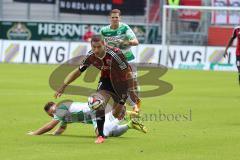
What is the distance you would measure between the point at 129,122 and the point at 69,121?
1088mm

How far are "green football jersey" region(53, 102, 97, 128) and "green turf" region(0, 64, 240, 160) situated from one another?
0.30 m

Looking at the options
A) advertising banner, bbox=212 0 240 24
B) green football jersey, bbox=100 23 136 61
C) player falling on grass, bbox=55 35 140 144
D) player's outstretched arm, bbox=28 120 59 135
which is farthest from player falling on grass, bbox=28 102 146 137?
advertising banner, bbox=212 0 240 24

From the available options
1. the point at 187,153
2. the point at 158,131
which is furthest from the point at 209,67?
the point at 187,153

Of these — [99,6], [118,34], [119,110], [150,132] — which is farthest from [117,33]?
[99,6]

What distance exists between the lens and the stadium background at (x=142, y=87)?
12.3 m

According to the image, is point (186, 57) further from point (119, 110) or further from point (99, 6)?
point (119, 110)

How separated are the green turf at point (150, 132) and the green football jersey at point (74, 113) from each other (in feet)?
0.97

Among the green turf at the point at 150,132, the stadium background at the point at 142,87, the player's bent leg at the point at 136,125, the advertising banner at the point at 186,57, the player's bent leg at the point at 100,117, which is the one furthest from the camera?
the advertising banner at the point at 186,57

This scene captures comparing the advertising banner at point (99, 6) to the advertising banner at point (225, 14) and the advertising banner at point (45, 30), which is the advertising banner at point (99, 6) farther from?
the advertising banner at point (225, 14)

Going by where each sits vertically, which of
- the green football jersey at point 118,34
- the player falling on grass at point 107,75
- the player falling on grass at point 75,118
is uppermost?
the green football jersey at point 118,34

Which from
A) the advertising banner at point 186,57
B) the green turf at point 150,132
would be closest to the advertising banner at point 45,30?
the advertising banner at point 186,57

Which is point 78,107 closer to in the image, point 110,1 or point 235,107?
point 235,107

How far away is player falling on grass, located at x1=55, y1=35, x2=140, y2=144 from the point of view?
43.2 ft

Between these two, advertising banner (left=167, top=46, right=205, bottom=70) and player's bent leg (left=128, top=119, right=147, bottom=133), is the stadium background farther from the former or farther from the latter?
player's bent leg (left=128, top=119, right=147, bottom=133)
